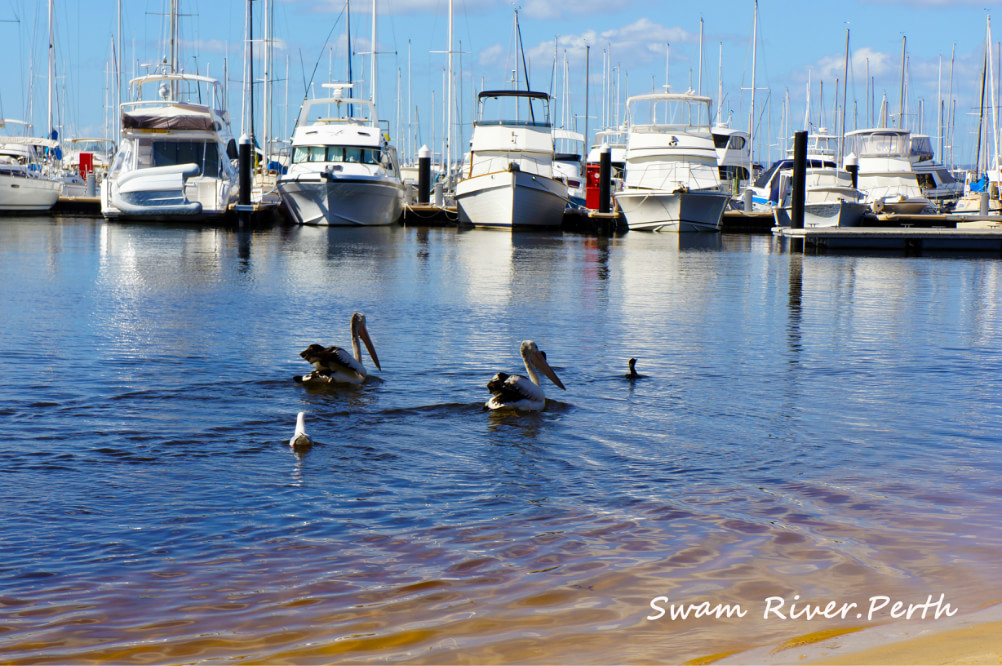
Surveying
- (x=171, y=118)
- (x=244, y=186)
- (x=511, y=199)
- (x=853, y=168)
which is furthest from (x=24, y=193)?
(x=853, y=168)

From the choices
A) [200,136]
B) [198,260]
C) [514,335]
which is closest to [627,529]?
[514,335]

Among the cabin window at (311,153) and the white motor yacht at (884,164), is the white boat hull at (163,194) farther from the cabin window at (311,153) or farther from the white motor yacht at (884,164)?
the white motor yacht at (884,164)

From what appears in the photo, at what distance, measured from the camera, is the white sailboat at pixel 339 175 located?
136 feet

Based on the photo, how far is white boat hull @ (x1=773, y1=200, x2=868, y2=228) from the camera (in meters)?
40.6

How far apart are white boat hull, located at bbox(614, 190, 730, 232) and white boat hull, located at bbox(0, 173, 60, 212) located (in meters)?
26.3

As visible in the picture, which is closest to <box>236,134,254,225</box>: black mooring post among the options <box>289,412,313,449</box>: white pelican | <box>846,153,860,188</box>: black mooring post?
<box>846,153,860,188</box>: black mooring post

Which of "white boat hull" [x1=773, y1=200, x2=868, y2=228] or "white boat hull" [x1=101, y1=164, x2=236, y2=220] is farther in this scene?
"white boat hull" [x1=773, y1=200, x2=868, y2=228]

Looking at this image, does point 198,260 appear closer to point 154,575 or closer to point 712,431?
point 712,431

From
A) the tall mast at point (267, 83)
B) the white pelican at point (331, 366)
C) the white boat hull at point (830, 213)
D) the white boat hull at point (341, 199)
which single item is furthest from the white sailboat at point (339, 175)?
the white pelican at point (331, 366)

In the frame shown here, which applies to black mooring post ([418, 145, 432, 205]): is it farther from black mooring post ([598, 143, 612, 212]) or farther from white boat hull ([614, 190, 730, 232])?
white boat hull ([614, 190, 730, 232])

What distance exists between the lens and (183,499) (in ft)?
21.2

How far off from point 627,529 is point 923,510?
74.4 inches

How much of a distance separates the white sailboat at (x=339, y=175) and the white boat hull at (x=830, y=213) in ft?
52.1

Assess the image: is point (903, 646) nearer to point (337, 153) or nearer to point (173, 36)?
point (337, 153)
